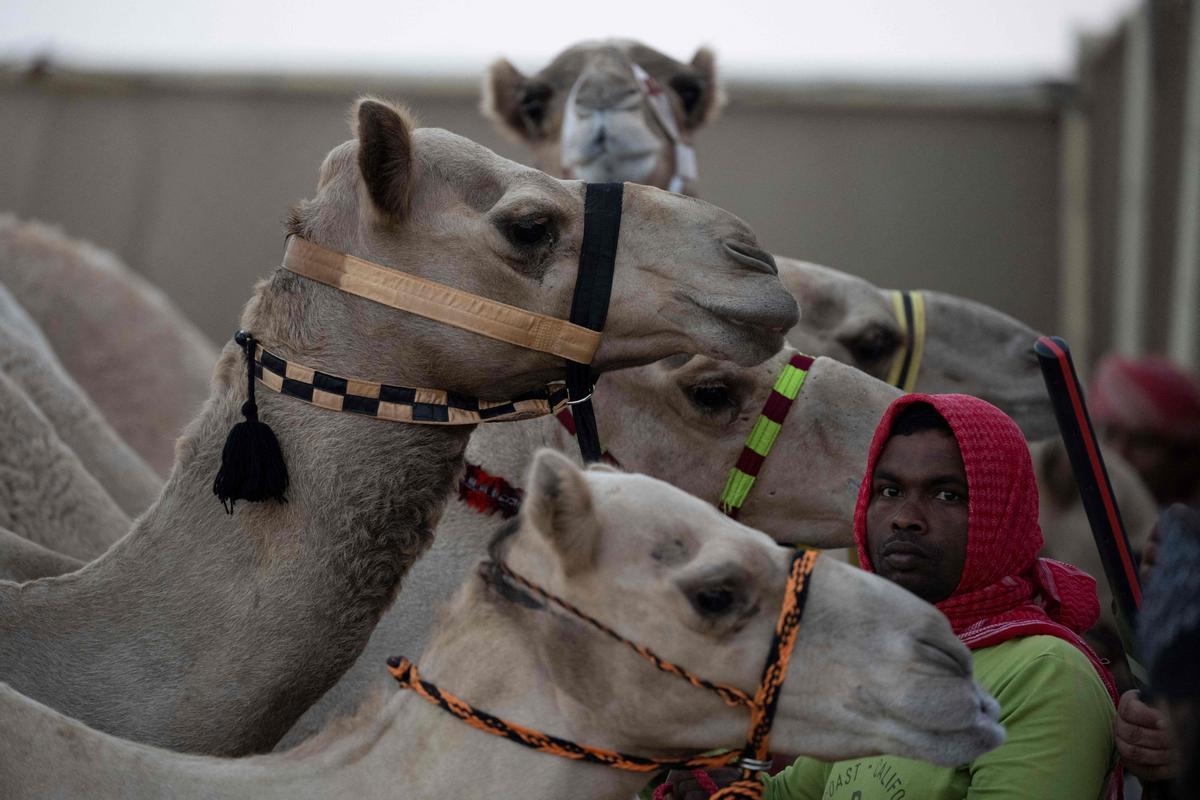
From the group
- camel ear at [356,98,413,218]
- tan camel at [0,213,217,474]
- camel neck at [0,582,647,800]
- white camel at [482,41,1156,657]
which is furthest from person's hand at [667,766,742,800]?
tan camel at [0,213,217,474]

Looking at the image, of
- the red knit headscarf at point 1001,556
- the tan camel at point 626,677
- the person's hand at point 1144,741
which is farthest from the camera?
the red knit headscarf at point 1001,556

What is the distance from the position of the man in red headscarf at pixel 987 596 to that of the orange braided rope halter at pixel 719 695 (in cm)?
40

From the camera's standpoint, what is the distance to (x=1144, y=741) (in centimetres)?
242

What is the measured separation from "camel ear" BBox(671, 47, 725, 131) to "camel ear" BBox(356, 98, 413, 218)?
2398 millimetres

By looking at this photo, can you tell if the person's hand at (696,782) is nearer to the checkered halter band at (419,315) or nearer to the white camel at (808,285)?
the checkered halter band at (419,315)

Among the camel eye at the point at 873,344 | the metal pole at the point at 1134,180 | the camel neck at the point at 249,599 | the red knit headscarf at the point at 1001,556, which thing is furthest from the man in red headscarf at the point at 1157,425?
the camel neck at the point at 249,599

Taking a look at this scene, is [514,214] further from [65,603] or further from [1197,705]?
[1197,705]

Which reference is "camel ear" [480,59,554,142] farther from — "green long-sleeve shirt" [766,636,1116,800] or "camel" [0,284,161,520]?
"green long-sleeve shirt" [766,636,1116,800]

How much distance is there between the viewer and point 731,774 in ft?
9.32

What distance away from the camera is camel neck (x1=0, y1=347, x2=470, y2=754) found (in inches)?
113

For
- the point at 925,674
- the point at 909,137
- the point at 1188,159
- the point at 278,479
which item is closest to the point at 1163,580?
the point at 925,674

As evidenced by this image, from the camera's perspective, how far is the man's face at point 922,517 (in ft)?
9.07

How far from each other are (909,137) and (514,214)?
7583 mm

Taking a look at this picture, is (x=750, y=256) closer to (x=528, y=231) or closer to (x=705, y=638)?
(x=528, y=231)
